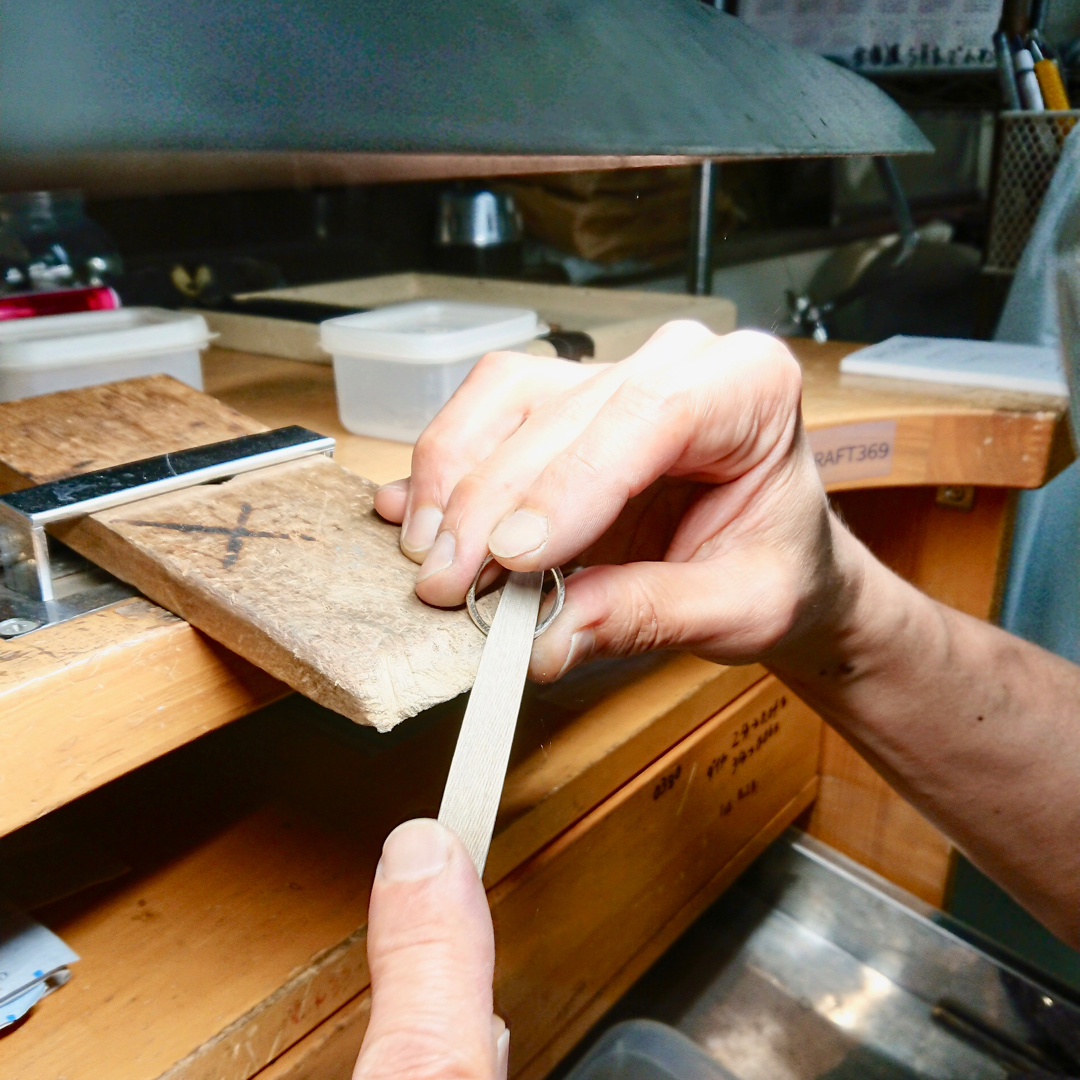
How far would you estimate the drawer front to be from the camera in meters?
0.56

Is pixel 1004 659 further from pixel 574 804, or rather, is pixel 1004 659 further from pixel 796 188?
pixel 796 188

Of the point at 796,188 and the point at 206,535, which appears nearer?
the point at 206,535

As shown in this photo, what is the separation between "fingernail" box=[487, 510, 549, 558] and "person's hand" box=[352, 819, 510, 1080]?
0.10 m

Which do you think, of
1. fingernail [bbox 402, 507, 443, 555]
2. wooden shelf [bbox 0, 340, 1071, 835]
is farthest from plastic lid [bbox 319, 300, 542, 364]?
fingernail [bbox 402, 507, 443, 555]

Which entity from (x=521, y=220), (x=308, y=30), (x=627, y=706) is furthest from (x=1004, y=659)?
(x=521, y=220)

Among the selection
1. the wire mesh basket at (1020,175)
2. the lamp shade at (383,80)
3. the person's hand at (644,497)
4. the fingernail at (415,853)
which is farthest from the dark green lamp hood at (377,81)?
the wire mesh basket at (1020,175)

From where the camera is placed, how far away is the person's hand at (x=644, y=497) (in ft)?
1.18

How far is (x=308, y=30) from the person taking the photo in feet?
0.85

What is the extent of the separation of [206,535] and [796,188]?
1.74 meters

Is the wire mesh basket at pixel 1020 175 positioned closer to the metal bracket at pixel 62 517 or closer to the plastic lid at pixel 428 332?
the plastic lid at pixel 428 332

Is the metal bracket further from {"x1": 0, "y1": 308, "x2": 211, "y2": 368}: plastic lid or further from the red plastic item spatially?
the red plastic item

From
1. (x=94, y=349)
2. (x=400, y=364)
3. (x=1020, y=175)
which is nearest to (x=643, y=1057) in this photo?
(x=400, y=364)

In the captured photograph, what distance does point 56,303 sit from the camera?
74 centimetres

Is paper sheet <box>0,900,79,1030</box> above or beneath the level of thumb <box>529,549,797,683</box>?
beneath
